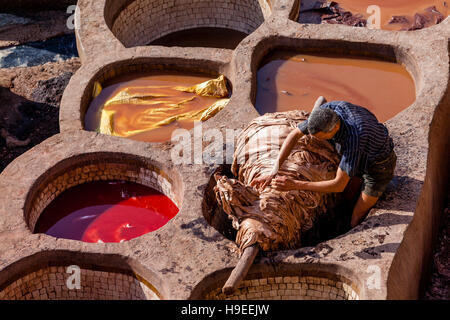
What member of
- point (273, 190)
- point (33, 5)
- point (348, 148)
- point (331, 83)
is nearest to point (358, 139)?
point (348, 148)

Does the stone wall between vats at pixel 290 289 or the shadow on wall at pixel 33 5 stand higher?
the shadow on wall at pixel 33 5

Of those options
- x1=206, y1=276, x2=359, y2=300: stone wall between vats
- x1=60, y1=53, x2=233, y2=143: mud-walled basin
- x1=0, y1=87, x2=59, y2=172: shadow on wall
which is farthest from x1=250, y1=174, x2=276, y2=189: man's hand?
x1=0, y1=87, x2=59, y2=172: shadow on wall

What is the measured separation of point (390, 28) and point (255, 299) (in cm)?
632

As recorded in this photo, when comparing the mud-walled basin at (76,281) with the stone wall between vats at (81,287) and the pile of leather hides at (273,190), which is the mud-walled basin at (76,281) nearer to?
the stone wall between vats at (81,287)

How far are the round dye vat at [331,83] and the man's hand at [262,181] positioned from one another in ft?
8.17

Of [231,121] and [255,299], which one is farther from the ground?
[231,121]

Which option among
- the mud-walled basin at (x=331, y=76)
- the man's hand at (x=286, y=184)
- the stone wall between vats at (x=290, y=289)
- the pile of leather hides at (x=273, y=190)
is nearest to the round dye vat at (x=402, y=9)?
the mud-walled basin at (x=331, y=76)

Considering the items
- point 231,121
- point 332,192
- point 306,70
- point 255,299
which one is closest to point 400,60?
point 306,70

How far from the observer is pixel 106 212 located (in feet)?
30.7

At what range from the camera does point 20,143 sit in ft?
37.2

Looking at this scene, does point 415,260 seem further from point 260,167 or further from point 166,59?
point 166,59

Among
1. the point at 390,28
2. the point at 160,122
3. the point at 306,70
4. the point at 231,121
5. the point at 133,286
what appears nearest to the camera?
the point at 133,286

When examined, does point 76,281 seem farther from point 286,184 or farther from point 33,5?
point 33,5

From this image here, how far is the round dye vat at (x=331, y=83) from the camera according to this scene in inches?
407
